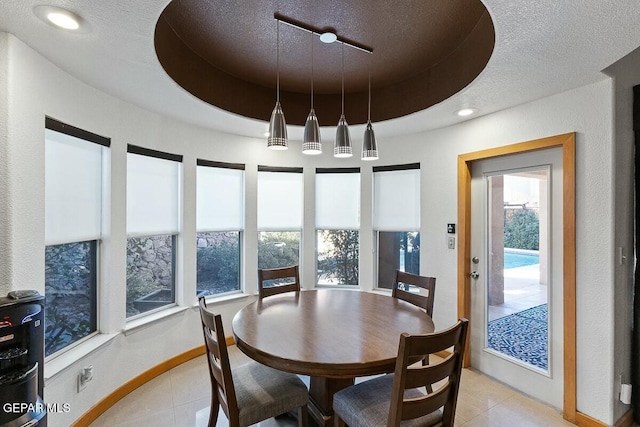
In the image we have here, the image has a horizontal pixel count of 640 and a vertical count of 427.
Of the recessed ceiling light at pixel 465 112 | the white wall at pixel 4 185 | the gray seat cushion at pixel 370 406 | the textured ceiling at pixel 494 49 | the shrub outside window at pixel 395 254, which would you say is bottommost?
the gray seat cushion at pixel 370 406

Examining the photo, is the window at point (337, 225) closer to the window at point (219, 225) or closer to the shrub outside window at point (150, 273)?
the window at point (219, 225)

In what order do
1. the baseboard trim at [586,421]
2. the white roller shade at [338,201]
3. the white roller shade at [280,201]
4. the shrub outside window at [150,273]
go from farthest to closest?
the white roller shade at [338,201], the white roller shade at [280,201], the shrub outside window at [150,273], the baseboard trim at [586,421]

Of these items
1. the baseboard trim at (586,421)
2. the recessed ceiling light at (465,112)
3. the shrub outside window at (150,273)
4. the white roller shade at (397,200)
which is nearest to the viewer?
the baseboard trim at (586,421)

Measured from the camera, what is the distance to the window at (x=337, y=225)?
3.96m

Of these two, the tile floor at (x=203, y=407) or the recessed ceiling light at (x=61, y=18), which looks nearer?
the recessed ceiling light at (x=61, y=18)

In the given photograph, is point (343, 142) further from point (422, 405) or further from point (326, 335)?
point (422, 405)

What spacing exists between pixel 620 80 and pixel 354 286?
3.11 meters

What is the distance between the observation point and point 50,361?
6.58 ft

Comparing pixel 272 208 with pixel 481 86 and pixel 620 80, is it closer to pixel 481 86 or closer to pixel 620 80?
pixel 481 86

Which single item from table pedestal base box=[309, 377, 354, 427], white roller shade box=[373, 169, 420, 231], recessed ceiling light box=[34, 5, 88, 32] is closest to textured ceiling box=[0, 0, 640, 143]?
recessed ceiling light box=[34, 5, 88, 32]

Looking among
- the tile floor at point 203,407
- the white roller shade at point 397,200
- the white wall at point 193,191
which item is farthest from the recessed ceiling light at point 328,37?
the tile floor at point 203,407

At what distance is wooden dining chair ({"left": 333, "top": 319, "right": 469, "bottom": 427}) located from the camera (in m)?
1.37

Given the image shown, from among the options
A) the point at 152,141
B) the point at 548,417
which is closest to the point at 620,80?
the point at 548,417

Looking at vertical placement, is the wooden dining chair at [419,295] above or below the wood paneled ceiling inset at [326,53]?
below
